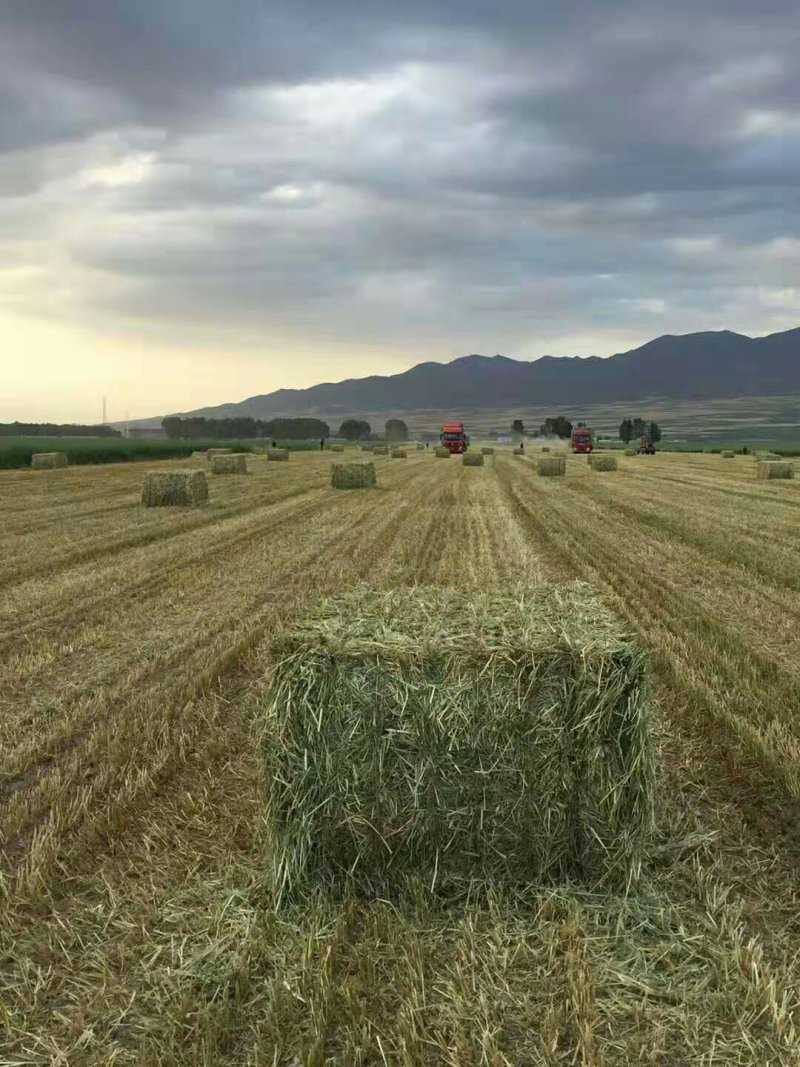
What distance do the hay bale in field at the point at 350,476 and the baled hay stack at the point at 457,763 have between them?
2335 centimetres

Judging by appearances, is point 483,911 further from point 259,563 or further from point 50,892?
point 259,563

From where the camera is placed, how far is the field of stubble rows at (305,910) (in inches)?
128

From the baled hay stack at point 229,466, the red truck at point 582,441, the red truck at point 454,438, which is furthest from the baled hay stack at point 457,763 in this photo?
the red truck at point 582,441

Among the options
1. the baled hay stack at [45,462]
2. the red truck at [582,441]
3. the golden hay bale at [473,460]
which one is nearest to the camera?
the baled hay stack at [45,462]

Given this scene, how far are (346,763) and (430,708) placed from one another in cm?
55

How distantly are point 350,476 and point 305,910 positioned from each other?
23815 mm

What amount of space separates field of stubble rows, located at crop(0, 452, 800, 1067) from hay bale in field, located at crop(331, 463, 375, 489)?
1678cm

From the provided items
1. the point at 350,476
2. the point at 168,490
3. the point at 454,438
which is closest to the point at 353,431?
the point at 454,438

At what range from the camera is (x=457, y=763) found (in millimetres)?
4145

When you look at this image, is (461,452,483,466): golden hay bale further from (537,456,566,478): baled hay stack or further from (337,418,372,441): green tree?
(337,418,372,441): green tree

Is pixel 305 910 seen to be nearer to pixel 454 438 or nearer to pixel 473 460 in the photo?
pixel 473 460

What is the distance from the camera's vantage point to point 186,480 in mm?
21469

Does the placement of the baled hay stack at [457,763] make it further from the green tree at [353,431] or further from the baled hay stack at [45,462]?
the green tree at [353,431]

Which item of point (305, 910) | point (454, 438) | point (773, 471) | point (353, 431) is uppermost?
point (353, 431)
